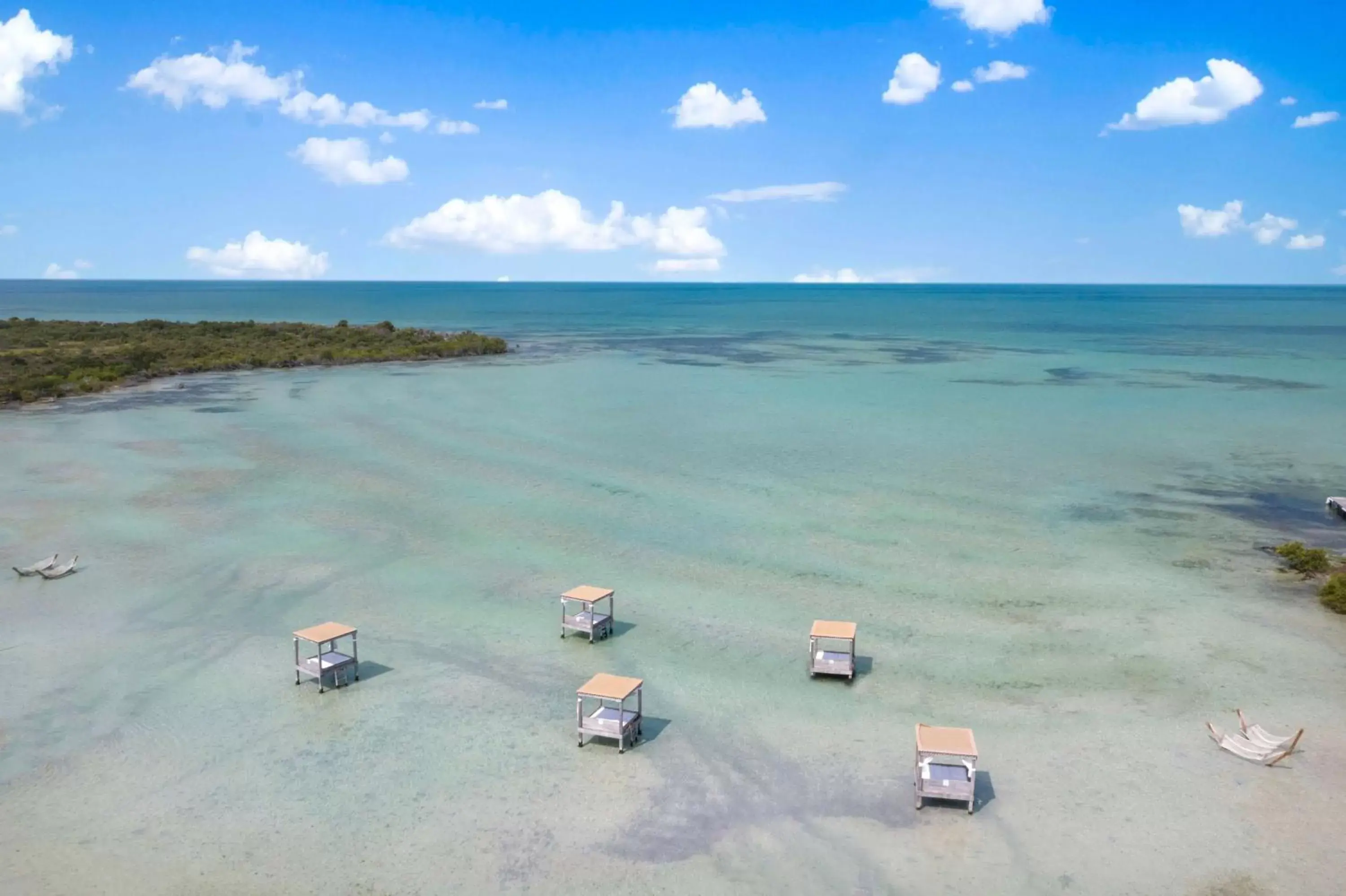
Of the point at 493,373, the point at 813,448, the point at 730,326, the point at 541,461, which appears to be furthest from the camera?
the point at 730,326

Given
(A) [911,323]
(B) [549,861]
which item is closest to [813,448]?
(B) [549,861]

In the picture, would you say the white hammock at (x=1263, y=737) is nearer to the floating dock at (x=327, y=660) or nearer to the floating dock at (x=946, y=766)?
the floating dock at (x=946, y=766)

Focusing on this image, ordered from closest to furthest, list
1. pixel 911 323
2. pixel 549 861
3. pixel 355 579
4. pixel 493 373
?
pixel 549 861
pixel 355 579
pixel 493 373
pixel 911 323

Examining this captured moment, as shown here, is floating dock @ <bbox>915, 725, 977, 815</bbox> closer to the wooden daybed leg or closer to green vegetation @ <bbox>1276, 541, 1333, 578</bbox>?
the wooden daybed leg

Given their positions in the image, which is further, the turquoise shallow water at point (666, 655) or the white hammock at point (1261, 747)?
the white hammock at point (1261, 747)

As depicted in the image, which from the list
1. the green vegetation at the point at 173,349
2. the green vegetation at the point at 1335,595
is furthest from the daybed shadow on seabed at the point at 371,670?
the green vegetation at the point at 173,349

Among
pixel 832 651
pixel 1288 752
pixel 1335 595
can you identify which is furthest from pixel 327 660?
pixel 1335 595

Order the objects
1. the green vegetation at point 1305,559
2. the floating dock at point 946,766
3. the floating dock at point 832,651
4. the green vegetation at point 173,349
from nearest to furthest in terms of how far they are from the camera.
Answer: the floating dock at point 946,766
the floating dock at point 832,651
the green vegetation at point 1305,559
the green vegetation at point 173,349

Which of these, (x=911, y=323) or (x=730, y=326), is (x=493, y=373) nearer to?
(x=730, y=326)

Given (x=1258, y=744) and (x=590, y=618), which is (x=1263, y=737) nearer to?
(x=1258, y=744)
